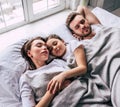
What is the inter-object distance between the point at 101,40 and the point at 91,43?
6cm

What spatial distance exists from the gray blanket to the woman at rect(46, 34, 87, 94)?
0.05 meters

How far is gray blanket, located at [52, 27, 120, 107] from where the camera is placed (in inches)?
35.3

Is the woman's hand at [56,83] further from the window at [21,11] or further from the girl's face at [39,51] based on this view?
the window at [21,11]

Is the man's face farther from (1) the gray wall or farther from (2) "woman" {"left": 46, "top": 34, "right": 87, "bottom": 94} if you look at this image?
(1) the gray wall

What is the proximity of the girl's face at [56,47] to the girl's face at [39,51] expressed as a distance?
0.04m

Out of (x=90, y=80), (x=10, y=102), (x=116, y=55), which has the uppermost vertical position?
(x=116, y=55)

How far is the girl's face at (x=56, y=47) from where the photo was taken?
3.57 feet

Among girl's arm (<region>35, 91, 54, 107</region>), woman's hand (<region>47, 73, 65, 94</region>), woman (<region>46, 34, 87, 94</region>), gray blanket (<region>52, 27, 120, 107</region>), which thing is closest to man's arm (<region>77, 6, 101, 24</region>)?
gray blanket (<region>52, 27, 120, 107</region>)

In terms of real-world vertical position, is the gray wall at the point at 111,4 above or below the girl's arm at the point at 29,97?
above

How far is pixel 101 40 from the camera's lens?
108 cm

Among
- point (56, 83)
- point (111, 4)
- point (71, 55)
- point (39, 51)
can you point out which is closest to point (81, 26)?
point (71, 55)

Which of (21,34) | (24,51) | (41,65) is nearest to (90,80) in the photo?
(41,65)

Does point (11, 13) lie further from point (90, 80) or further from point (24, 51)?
point (90, 80)

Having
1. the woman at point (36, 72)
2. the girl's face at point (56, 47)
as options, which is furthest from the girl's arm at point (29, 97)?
the girl's face at point (56, 47)
